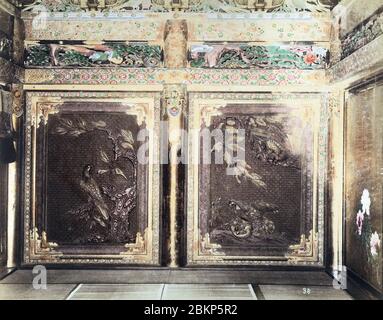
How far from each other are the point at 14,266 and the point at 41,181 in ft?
3.02

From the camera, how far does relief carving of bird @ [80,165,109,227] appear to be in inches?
178

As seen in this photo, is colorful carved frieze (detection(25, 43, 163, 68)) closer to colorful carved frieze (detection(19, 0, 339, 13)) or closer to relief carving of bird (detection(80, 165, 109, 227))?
colorful carved frieze (detection(19, 0, 339, 13))

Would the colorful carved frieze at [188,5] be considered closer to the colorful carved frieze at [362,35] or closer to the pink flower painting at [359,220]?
the colorful carved frieze at [362,35]

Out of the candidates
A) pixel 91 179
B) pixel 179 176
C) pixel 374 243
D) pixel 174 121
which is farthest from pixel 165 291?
pixel 374 243

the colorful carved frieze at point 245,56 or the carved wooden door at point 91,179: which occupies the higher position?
the colorful carved frieze at point 245,56

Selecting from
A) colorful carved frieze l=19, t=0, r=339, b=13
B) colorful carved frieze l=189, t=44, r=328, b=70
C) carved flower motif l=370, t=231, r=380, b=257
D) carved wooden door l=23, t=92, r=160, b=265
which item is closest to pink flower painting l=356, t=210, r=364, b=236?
carved flower motif l=370, t=231, r=380, b=257

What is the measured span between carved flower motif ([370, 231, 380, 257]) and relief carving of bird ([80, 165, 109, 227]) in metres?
2.58

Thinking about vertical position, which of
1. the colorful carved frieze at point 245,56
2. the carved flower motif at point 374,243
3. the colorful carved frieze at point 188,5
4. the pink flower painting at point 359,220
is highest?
the colorful carved frieze at point 188,5

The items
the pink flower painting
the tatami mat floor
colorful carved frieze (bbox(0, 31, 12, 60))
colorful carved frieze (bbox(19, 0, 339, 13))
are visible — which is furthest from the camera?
colorful carved frieze (bbox(19, 0, 339, 13))

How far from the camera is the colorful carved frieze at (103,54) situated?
14.8ft

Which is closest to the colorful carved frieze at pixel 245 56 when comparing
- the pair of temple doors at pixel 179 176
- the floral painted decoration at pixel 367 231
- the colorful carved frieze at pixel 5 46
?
the pair of temple doors at pixel 179 176

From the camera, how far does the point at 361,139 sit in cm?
401

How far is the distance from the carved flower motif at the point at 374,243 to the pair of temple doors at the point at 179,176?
0.81m
